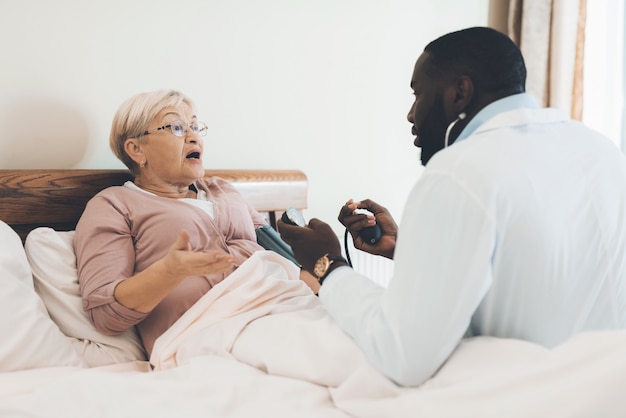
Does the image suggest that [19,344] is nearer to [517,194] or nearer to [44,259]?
[44,259]

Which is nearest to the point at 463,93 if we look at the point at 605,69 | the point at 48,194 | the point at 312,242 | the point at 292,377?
the point at 312,242

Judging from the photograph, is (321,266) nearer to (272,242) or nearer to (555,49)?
(272,242)

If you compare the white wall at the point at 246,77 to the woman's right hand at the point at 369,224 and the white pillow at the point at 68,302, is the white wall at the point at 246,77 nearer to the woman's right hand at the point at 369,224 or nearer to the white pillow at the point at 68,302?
the white pillow at the point at 68,302

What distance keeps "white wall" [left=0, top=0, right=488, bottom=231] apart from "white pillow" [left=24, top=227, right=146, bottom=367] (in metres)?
0.38

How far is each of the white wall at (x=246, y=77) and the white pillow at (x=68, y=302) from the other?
1.25 feet

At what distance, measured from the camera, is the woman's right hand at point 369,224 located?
139cm

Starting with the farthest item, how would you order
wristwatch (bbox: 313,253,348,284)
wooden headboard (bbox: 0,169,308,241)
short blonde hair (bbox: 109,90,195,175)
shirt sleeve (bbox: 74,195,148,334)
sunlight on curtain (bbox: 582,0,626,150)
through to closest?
sunlight on curtain (bbox: 582,0,626,150), short blonde hair (bbox: 109,90,195,175), wooden headboard (bbox: 0,169,308,241), shirt sleeve (bbox: 74,195,148,334), wristwatch (bbox: 313,253,348,284)

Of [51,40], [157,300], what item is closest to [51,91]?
[51,40]

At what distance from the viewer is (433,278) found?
0.87 meters

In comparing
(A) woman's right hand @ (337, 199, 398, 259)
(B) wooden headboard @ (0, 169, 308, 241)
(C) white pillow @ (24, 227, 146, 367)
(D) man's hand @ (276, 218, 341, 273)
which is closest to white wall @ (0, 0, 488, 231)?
(B) wooden headboard @ (0, 169, 308, 241)

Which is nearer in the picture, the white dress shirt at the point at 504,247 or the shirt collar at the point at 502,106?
the white dress shirt at the point at 504,247

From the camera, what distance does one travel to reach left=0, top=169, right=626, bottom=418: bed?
2.63 feet

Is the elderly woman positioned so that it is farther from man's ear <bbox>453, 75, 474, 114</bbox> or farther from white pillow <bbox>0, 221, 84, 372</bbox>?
man's ear <bbox>453, 75, 474, 114</bbox>

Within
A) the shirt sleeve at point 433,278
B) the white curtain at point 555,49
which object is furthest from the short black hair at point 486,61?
the white curtain at point 555,49
